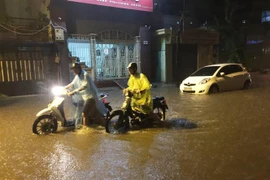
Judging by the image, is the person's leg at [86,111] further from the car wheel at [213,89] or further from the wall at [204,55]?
the wall at [204,55]

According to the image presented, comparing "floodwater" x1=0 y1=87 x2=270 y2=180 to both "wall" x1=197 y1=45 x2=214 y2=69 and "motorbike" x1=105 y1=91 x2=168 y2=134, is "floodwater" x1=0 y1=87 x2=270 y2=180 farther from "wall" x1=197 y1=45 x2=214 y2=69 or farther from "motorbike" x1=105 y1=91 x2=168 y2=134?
"wall" x1=197 y1=45 x2=214 y2=69

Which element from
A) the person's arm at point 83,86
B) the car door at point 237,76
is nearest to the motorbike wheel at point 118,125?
the person's arm at point 83,86

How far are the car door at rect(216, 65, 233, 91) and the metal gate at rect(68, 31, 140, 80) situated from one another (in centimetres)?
607

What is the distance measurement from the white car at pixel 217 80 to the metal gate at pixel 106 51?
5.05 metres

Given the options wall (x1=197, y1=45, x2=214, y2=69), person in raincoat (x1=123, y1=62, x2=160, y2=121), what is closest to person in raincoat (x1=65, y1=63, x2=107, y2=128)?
person in raincoat (x1=123, y1=62, x2=160, y2=121)

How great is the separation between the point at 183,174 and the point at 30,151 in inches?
123

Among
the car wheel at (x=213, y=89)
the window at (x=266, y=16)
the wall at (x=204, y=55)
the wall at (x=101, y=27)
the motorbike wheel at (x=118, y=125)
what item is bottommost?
the motorbike wheel at (x=118, y=125)

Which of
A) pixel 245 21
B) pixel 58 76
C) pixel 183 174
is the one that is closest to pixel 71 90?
pixel 183 174

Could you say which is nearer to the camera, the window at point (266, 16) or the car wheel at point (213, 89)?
the car wheel at point (213, 89)

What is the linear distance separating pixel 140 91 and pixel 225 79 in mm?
7512

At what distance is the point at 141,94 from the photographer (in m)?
5.83

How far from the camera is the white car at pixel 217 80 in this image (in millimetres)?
11219

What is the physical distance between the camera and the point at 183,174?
3.70m

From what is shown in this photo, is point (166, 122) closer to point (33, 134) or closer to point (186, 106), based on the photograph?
point (186, 106)
